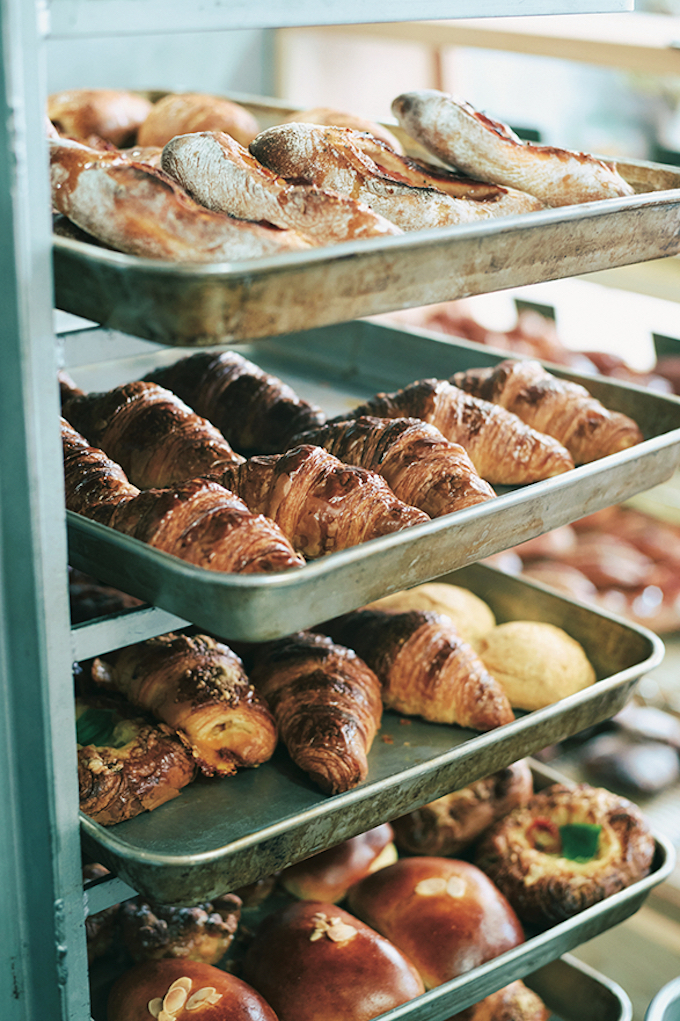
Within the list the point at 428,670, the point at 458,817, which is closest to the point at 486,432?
the point at 428,670

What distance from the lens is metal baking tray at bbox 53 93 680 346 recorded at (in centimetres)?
81

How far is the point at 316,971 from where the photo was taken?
4.38ft

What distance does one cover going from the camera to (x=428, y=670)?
142cm

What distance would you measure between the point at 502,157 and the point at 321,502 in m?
0.49

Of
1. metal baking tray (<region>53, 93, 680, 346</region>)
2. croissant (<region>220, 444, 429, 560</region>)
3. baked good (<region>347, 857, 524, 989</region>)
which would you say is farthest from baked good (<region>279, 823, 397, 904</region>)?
metal baking tray (<region>53, 93, 680, 346</region>)

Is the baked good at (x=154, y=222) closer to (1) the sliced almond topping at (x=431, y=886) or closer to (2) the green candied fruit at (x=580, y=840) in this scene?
(1) the sliced almond topping at (x=431, y=886)

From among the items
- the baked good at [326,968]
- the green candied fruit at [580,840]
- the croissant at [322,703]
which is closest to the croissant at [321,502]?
the croissant at [322,703]

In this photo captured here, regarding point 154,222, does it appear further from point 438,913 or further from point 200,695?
point 438,913

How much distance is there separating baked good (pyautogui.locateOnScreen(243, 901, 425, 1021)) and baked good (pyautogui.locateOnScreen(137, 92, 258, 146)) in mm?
1286

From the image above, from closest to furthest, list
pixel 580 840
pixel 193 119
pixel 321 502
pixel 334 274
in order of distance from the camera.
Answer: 1. pixel 334 274
2. pixel 321 502
3. pixel 580 840
4. pixel 193 119

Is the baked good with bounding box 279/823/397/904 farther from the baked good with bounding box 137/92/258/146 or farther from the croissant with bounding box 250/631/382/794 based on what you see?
the baked good with bounding box 137/92/258/146

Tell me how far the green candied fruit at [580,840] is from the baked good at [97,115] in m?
1.46

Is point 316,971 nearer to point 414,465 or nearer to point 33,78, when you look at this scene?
point 414,465

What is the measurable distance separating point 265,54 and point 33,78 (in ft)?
8.46
